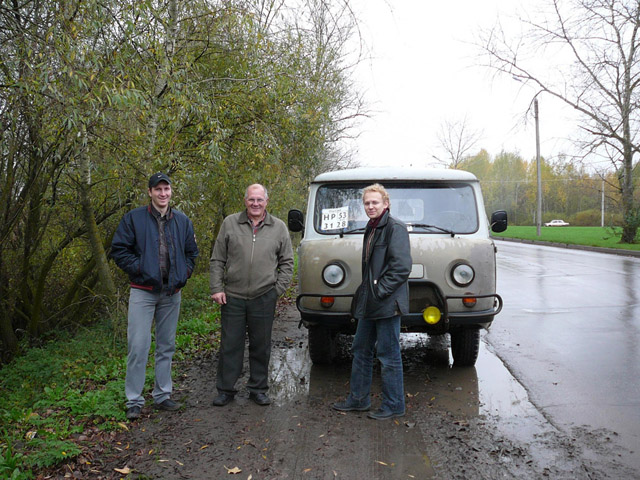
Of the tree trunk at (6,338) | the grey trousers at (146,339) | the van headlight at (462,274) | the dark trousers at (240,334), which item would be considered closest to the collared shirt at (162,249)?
the grey trousers at (146,339)

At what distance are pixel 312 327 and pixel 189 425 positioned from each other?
5.86 feet

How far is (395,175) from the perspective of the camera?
5.89 metres

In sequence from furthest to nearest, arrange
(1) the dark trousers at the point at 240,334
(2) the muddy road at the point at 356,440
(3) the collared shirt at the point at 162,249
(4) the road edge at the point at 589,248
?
(4) the road edge at the point at 589,248 → (1) the dark trousers at the point at 240,334 → (3) the collared shirt at the point at 162,249 → (2) the muddy road at the point at 356,440

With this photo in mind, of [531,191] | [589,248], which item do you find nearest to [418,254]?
[589,248]

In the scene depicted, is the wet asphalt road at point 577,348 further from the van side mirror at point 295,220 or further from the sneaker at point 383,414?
the van side mirror at point 295,220

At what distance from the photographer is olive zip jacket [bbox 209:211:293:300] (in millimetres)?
4953

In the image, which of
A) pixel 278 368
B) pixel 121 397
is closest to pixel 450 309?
pixel 278 368

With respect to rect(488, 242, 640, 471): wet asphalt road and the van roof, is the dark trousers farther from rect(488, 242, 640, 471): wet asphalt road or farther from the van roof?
rect(488, 242, 640, 471): wet asphalt road

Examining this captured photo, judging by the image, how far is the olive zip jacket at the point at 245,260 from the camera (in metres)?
4.95

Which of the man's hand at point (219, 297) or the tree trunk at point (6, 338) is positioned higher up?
the man's hand at point (219, 297)

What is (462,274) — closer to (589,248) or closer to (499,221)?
(499,221)

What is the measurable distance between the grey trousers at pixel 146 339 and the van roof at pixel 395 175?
2217mm

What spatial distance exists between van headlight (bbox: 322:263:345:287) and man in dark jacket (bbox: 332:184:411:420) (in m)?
0.67

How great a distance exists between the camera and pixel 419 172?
19.5ft
